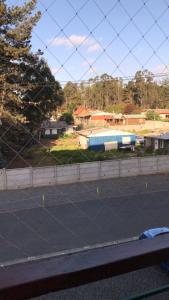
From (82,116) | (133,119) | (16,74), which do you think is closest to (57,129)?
(82,116)

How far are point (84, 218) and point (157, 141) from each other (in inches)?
264

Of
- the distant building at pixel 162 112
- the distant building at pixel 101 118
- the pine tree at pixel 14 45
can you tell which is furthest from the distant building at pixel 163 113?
the pine tree at pixel 14 45

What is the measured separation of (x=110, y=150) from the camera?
11.7 m

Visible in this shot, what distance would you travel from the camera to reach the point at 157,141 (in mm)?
10969

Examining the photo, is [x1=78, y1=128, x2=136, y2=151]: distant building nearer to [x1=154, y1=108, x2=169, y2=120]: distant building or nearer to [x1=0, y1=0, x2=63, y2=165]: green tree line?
[x1=0, y1=0, x2=63, y2=165]: green tree line

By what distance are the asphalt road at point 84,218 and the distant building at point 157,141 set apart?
3585mm

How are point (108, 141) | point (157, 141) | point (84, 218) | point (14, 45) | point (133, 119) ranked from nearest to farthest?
point (84, 218) < point (14, 45) < point (157, 141) < point (108, 141) < point (133, 119)

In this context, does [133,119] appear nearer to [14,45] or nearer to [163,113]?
[163,113]

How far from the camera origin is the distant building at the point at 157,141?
1055 cm

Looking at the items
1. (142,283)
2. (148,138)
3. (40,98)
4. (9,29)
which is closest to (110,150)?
(148,138)

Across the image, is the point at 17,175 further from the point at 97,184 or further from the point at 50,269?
the point at 50,269

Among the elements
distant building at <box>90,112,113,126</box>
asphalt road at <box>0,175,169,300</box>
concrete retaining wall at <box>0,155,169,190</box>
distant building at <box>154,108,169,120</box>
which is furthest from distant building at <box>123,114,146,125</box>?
asphalt road at <box>0,175,169,300</box>

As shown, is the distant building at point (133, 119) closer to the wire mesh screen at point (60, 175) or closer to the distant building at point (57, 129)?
the distant building at point (57, 129)

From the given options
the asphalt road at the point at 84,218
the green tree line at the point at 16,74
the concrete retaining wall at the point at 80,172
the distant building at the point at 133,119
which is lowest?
the asphalt road at the point at 84,218
